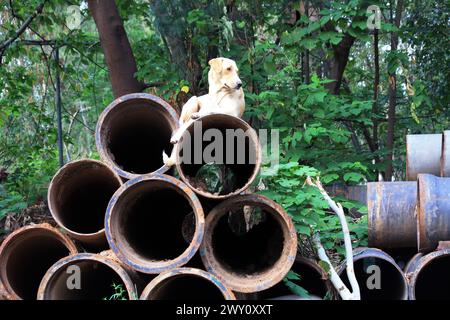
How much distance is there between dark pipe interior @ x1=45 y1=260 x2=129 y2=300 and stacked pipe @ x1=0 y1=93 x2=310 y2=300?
0.03 feet

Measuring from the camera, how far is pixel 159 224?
22.1ft

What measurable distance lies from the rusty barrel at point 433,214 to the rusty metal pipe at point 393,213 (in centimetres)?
31

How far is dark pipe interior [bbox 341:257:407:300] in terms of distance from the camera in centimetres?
624

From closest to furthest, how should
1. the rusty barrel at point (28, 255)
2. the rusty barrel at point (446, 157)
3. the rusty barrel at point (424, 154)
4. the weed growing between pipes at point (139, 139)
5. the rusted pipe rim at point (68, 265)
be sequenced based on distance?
the rusted pipe rim at point (68, 265) → the rusty barrel at point (28, 255) → the weed growing between pipes at point (139, 139) → the rusty barrel at point (446, 157) → the rusty barrel at point (424, 154)

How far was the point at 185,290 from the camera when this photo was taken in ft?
19.5

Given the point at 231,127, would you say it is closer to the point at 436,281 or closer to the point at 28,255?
the point at 28,255

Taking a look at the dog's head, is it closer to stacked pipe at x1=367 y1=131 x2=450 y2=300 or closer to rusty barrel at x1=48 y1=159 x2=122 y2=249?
rusty barrel at x1=48 y1=159 x2=122 y2=249

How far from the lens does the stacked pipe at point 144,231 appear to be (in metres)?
5.41

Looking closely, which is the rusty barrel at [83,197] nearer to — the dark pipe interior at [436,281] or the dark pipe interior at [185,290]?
the dark pipe interior at [185,290]

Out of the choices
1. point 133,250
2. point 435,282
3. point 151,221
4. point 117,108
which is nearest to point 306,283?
point 435,282

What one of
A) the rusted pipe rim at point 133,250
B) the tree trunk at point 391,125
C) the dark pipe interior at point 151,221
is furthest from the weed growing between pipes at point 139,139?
the tree trunk at point 391,125

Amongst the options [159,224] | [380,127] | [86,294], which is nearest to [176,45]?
[159,224]

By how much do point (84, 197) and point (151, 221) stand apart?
78cm

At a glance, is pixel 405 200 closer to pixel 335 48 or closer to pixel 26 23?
pixel 335 48
